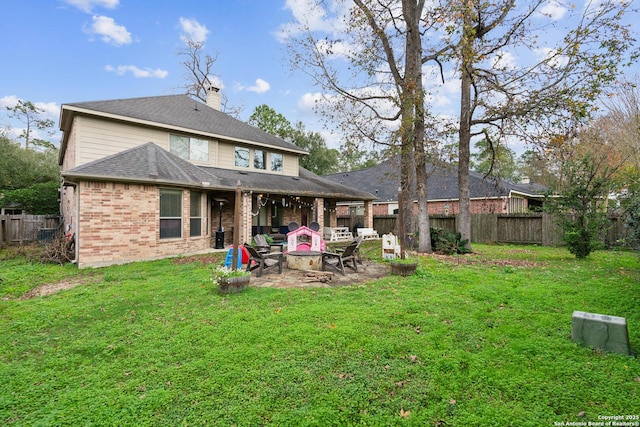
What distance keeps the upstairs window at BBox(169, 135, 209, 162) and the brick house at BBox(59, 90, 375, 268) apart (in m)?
0.04

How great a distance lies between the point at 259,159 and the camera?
15.5 m

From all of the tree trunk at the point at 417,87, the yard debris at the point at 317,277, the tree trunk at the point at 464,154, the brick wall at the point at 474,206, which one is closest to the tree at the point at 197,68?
the tree trunk at the point at 417,87

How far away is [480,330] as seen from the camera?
391cm

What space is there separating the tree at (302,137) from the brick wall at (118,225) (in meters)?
20.8

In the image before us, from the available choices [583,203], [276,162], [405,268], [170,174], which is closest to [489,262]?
[583,203]

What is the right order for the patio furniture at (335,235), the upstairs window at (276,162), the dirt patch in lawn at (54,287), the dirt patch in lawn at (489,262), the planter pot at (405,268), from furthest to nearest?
the upstairs window at (276,162), the patio furniture at (335,235), the dirt patch in lawn at (489,262), the planter pot at (405,268), the dirt patch in lawn at (54,287)

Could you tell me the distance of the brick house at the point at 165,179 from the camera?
8750 mm

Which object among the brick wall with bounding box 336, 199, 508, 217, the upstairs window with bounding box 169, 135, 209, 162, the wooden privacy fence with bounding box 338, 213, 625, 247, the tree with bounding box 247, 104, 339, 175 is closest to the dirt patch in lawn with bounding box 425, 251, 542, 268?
the wooden privacy fence with bounding box 338, 213, 625, 247

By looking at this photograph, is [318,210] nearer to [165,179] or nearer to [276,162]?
[276,162]

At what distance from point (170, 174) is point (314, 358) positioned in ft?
30.0

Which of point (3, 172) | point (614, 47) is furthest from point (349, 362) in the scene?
point (3, 172)

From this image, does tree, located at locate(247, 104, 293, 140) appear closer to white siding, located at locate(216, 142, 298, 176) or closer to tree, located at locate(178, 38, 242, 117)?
tree, located at locate(178, 38, 242, 117)

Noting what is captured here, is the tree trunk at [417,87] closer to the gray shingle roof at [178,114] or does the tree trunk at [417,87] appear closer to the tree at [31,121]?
the gray shingle roof at [178,114]

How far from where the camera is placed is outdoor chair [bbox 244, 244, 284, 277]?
729 centimetres
